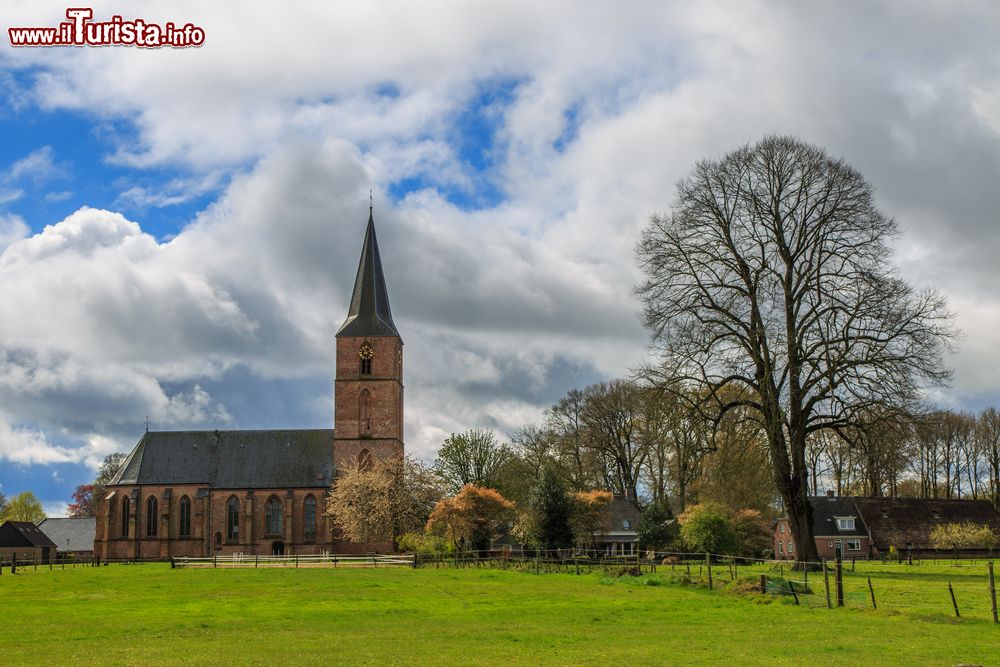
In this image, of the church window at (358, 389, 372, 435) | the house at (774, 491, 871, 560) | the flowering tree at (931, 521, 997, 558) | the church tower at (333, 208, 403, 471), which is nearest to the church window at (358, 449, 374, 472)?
the church tower at (333, 208, 403, 471)

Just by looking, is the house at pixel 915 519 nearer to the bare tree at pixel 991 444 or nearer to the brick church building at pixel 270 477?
the bare tree at pixel 991 444

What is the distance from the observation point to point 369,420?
8262 centimetres

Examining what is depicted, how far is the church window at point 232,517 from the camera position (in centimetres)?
8312

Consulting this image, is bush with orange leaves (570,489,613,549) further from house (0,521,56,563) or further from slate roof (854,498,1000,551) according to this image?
house (0,521,56,563)

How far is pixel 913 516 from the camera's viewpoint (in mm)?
70188

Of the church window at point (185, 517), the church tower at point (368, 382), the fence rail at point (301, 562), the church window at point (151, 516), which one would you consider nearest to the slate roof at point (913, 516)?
the fence rail at point (301, 562)

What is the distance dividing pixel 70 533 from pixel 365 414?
41.8 m

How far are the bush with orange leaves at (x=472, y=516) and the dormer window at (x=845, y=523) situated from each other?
25.6m

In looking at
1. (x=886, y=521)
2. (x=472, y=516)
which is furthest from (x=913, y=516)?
(x=472, y=516)

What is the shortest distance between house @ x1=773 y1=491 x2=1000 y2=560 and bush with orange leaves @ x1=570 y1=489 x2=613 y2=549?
57.4 ft

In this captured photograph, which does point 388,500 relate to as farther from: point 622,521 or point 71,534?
point 71,534

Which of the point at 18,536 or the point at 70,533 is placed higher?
the point at 18,536

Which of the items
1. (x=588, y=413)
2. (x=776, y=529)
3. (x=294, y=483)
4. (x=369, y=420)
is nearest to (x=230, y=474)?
(x=294, y=483)

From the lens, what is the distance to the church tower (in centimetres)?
8219
